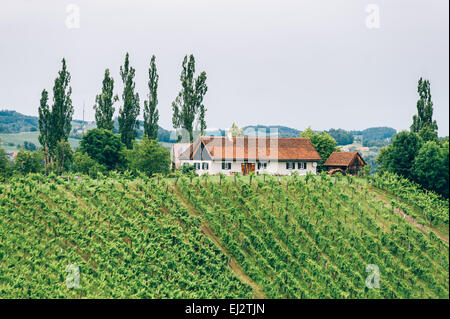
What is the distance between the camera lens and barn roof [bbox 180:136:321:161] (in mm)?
49938

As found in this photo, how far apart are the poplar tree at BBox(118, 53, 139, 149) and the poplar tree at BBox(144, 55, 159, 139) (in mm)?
1320

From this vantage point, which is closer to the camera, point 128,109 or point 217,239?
point 217,239

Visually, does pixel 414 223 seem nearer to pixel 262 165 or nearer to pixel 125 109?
pixel 262 165

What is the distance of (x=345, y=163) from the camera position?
191 feet

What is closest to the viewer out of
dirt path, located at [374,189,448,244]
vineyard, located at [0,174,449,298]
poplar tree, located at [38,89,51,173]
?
vineyard, located at [0,174,449,298]

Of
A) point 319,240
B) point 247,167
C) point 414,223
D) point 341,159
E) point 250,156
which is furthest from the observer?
point 341,159

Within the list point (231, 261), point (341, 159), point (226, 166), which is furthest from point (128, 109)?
point (231, 261)

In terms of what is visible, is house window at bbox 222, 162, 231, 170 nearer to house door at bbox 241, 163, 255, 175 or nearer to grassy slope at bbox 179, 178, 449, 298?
house door at bbox 241, 163, 255, 175

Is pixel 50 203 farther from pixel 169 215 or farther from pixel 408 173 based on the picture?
pixel 408 173

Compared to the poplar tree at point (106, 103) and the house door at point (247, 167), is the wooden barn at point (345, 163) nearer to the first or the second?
the house door at point (247, 167)

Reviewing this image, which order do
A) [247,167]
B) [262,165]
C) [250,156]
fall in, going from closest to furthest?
[247,167]
[250,156]
[262,165]

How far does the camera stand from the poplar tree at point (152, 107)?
5816 centimetres

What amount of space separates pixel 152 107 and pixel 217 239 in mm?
33669

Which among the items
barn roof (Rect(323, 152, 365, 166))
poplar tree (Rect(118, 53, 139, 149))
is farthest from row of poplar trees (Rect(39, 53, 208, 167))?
barn roof (Rect(323, 152, 365, 166))
